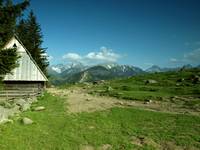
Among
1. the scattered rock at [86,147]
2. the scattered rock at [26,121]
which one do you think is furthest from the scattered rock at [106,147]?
the scattered rock at [26,121]

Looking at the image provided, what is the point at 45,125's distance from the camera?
1783cm

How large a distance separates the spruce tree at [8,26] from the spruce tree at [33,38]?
3411 centimetres

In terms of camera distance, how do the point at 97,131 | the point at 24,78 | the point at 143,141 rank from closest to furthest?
1. the point at 143,141
2. the point at 97,131
3. the point at 24,78

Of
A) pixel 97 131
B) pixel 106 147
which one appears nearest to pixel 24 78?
pixel 97 131

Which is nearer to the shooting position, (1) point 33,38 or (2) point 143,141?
(2) point 143,141

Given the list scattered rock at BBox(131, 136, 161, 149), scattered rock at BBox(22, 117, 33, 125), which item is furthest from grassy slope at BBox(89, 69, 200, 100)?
scattered rock at BBox(22, 117, 33, 125)

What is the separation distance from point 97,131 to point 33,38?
4524 centimetres

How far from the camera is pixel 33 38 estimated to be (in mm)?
56594

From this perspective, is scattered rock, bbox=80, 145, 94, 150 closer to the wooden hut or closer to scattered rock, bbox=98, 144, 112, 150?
scattered rock, bbox=98, 144, 112, 150

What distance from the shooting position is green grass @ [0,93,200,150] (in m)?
14.1

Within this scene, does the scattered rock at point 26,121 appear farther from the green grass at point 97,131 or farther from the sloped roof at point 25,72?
the sloped roof at point 25,72

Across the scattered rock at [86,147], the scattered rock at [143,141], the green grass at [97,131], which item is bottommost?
the scattered rock at [86,147]

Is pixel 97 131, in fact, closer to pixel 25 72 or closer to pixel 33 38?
pixel 25 72

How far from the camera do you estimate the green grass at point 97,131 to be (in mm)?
14148
